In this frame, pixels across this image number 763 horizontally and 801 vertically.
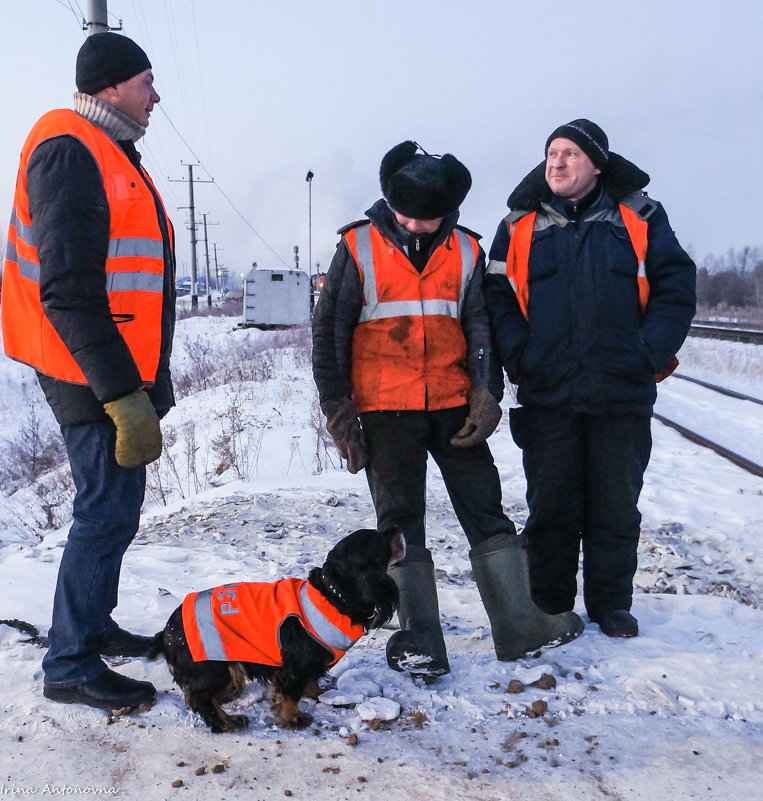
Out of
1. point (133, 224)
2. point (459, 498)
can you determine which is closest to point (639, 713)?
point (459, 498)

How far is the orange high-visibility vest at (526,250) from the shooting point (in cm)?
308

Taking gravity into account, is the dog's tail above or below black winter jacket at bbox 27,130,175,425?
below

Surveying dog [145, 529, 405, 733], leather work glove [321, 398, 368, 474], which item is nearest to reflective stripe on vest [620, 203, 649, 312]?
leather work glove [321, 398, 368, 474]

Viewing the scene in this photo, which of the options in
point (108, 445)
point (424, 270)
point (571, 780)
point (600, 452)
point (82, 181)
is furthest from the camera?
point (600, 452)

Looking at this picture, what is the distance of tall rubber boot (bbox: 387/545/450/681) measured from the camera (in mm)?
2762

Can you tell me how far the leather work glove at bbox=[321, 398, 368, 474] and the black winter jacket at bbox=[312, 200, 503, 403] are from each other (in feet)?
0.15

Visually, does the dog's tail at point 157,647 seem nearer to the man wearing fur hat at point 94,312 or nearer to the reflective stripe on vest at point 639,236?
the man wearing fur hat at point 94,312

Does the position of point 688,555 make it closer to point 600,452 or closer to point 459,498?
point 600,452

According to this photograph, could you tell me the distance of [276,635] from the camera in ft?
8.09

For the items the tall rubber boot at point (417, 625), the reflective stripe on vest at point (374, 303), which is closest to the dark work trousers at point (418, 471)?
the tall rubber boot at point (417, 625)

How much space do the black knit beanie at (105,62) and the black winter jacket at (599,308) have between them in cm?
179

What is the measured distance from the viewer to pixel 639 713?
2.53 m

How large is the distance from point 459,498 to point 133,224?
1.78 metres

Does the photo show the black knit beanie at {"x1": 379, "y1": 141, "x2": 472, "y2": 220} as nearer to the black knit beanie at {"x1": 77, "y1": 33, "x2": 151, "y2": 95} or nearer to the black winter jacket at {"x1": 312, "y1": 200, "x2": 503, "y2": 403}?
the black winter jacket at {"x1": 312, "y1": 200, "x2": 503, "y2": 403}
